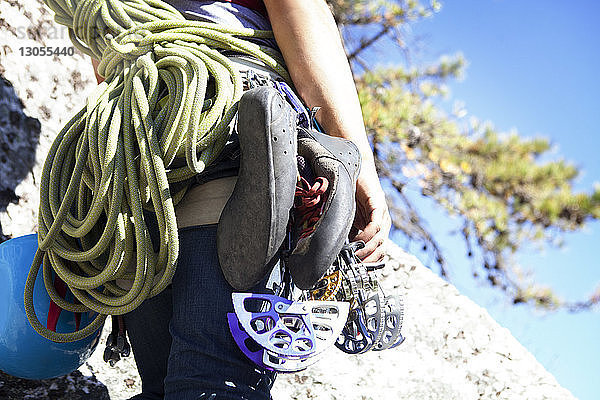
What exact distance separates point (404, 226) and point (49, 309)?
345 centimetres

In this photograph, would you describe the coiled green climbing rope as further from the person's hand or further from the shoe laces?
the person's hand

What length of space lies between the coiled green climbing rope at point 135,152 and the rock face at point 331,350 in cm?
76

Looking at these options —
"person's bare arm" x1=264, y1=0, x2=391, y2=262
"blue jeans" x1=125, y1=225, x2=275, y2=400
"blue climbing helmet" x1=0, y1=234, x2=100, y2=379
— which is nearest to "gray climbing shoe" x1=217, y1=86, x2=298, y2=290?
"blue jeans" x1=125, y1=225, x2=275, y2=400

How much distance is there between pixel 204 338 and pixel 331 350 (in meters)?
1.20

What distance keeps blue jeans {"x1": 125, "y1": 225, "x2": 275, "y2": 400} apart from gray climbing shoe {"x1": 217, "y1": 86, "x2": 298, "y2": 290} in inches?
1.5

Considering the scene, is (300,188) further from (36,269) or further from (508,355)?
(508,355)

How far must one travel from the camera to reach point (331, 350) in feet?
6.82

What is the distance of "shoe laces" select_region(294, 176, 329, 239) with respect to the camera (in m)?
0.96

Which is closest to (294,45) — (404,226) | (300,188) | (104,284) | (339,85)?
(339,85)

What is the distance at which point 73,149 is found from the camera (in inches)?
43.8

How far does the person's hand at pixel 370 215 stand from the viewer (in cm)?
114

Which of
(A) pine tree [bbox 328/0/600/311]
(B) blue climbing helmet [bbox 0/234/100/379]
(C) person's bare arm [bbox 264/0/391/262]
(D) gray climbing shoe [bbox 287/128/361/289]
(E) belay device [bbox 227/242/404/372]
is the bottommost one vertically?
(B) blue climbing helmet [bbox 0/234/100/379]

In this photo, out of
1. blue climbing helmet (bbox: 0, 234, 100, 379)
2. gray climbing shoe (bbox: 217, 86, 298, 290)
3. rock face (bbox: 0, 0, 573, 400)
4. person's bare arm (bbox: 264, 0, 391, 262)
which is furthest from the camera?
rock face (bbox: 0, 0, 573, 400)

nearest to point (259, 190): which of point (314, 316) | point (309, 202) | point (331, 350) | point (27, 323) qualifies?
point (309, 202)
